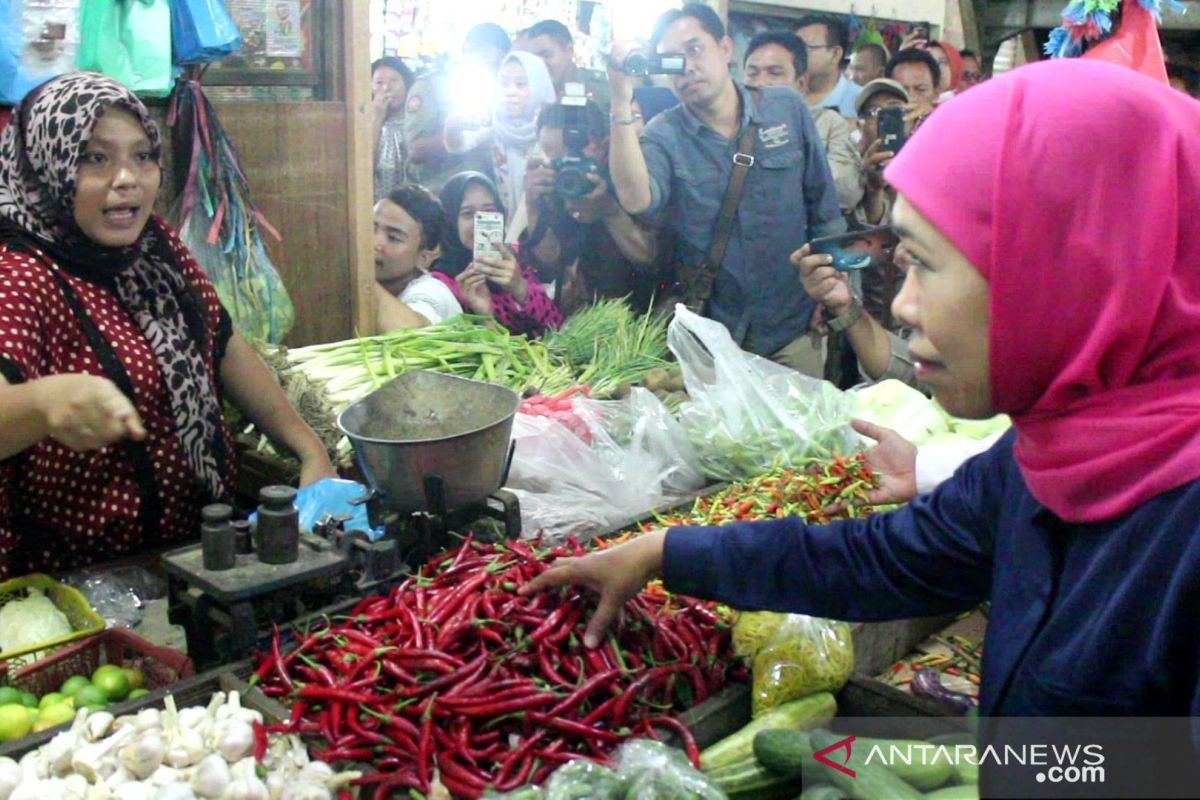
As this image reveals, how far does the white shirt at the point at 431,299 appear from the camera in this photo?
15.0 feet

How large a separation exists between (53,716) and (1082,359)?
73.1 inches

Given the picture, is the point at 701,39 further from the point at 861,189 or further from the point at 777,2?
the point at 777,2

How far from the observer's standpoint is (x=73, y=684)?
6.96ft

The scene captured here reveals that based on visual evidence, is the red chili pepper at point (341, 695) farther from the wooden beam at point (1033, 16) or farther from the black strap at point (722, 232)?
the wooden beam at point (1033, 16)

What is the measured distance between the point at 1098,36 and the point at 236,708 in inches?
140

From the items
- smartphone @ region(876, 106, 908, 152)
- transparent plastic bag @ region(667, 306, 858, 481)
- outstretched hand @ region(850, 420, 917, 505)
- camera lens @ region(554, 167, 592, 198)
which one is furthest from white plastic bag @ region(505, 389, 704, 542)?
smartphone @ region(876, 106, 908, 152)

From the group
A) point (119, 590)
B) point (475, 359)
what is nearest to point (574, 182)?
point (475, 359)

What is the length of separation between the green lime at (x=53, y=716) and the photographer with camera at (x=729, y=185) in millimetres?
3176

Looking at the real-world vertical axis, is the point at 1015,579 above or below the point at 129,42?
below

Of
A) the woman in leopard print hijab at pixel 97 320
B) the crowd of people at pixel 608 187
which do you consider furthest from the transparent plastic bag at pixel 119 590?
the crowd of people at pixel 608 187

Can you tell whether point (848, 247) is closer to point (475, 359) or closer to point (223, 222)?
point (475, 359)

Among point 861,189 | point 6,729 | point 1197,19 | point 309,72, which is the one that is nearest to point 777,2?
point 861,189

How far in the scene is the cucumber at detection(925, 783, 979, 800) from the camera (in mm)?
1769

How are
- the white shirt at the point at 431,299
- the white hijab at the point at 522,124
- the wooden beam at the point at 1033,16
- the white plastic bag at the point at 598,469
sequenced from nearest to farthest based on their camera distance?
the white plastic bag at the point at 598,469
the white shirt at the point at 431,299
the white hijab at the point at 522,124
the wooden beam at the point at 1033,16
